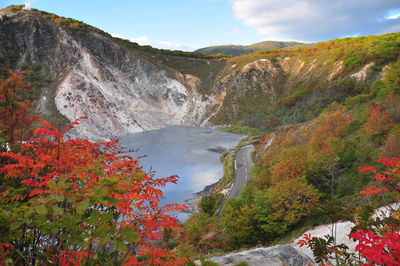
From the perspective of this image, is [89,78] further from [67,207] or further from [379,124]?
[67,207]

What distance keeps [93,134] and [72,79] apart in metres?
18.8

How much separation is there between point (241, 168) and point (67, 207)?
112 ft

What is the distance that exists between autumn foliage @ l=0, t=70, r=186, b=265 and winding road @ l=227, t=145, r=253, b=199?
24.7 meters

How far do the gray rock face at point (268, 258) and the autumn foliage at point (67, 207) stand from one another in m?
3.60

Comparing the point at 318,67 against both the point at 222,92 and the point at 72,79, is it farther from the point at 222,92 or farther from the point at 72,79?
the point at 72,79

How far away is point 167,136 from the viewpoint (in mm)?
67500

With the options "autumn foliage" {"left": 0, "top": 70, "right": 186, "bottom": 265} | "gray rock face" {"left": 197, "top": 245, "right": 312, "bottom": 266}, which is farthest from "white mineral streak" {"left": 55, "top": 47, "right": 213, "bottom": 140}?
"autumn foliage" {"left": 0, "top": 70, "right": 186, "bottom": 265}

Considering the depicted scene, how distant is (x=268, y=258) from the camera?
7.41 meters

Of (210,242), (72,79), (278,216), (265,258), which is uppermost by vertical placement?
(72,79)

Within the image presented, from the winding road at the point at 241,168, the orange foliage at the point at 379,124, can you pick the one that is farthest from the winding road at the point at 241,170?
the orange foliage at the point at 379,124

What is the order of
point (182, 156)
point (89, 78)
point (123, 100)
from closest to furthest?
point (182, 156)
point (89, 78)
point (123, 100)

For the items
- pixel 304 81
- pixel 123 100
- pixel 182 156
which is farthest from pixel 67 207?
pixel 304 81

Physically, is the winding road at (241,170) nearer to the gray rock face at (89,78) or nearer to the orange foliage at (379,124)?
the orange foliage at (379,124)

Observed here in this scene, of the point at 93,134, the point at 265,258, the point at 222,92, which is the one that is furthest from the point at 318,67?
the point at 265,258
